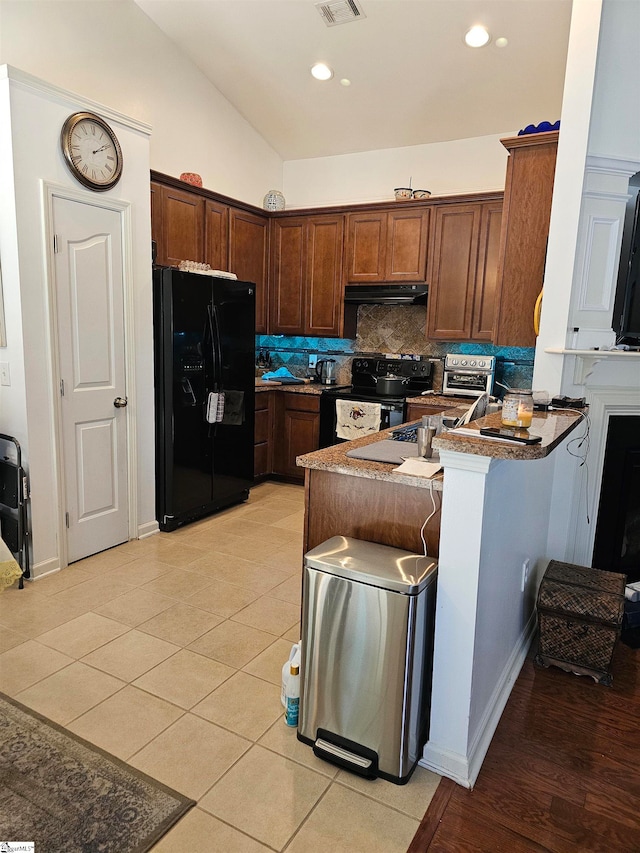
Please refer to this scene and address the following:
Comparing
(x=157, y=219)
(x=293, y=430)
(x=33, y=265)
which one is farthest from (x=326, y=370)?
(x=33, y=265)

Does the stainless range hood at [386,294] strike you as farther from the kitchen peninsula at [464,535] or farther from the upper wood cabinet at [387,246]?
the kitchen peninsula at [464,535]

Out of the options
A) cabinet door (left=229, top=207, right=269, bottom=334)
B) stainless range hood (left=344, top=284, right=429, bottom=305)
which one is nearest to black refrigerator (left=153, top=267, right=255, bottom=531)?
cabinet door (left=229, top=207, right=269, bottom=334)

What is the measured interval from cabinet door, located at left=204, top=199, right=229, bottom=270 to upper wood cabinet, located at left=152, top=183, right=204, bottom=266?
2.5 inches

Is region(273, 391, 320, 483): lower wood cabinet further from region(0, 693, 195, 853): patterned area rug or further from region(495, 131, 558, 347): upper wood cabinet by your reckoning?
region(0, 693, 195, 853): patterned area rug

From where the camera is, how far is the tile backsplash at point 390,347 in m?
4.73

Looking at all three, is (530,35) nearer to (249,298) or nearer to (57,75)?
(249,298)

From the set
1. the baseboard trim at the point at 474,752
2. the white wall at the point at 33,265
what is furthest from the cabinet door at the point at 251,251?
the baseboard trim at the point at 474,752

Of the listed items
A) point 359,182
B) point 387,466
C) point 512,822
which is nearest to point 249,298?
point 359,182

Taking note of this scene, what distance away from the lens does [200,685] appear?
88.7 inches

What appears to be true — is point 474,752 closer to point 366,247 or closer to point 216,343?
point 216,343

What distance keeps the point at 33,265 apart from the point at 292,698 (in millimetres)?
2525

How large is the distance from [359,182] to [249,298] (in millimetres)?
1811

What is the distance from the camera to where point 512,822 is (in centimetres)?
166

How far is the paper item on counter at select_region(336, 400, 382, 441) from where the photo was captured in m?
4.67
